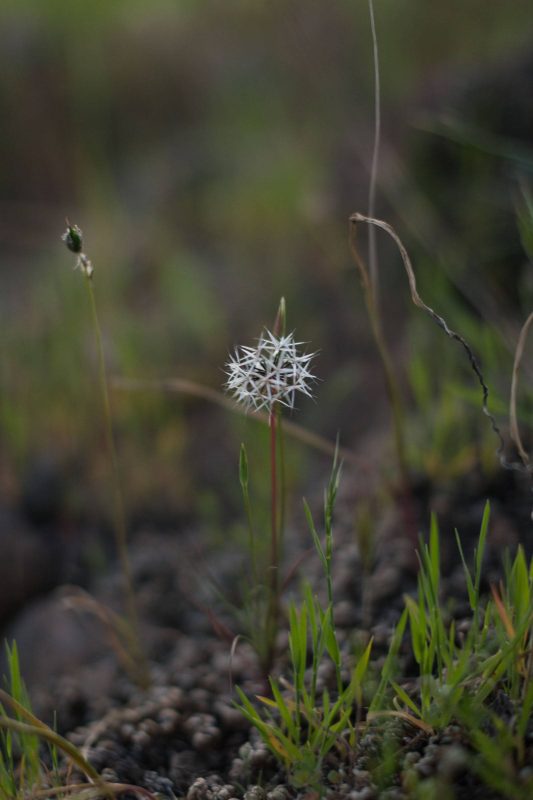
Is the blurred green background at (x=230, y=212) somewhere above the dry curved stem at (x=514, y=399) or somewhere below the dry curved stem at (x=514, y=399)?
above

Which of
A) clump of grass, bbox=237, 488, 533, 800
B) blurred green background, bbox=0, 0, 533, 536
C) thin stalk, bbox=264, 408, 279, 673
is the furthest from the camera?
blurred green background, bbox=0, 0, 533, 536

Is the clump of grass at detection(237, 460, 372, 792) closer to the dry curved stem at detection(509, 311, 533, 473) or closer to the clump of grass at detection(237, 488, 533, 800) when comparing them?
the clump of grass at detection(237, 488, 533, 800)

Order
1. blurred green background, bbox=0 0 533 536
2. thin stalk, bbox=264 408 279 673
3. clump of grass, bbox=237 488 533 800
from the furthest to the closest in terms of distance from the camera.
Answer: blurred green background, bbox=0 0 533 536 → thin stalk, bbox=264 408 279 673 → clump of grass, bbox=237 488 533 800

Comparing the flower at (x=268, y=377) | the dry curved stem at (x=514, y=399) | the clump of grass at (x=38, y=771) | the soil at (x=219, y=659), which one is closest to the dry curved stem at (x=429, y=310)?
the dry curved stem at (x=514, y=399)

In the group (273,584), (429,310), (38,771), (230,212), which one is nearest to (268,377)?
(429,310)

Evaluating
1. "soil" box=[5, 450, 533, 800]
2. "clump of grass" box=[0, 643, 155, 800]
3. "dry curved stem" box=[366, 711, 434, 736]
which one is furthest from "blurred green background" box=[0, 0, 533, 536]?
"clump of grass" box=[0, 643, 155, 800]

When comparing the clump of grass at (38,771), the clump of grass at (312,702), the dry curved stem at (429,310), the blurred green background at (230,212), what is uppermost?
the blurred green background at (230,212)

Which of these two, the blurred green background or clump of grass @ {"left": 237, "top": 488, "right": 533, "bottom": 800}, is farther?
the blurred green background

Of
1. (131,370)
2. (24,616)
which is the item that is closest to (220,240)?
(131,370)

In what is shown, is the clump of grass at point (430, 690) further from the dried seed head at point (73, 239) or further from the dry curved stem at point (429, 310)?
the dried seed head at point (73, 239)
